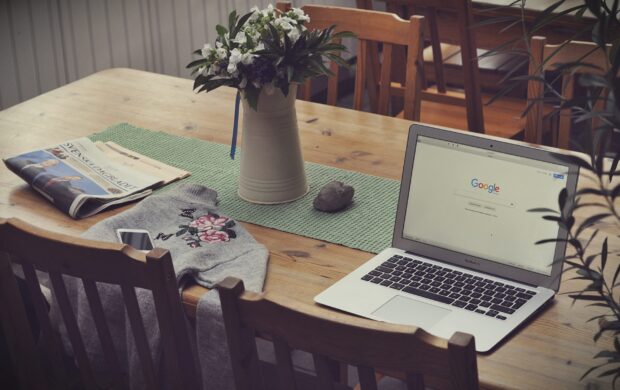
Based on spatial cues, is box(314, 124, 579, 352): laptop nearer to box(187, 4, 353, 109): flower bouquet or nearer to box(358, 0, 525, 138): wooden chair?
box(187, 4, 353, 109): flower bouquet

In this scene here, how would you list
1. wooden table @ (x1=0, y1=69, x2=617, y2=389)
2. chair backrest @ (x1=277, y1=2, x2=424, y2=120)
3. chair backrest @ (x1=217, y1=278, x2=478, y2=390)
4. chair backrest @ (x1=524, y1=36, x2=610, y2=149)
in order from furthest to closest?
chair backrest @ (x1=277, y1=2, x2=424, y2=120)
chair backrest @ (x1=524, y1=36, x2=610, y2=149)
wooden table @ (x1=0, y1=69, x2=617, y2=389)
chair backrest @ (x1=217, y1=278, x2=478, y2=390)

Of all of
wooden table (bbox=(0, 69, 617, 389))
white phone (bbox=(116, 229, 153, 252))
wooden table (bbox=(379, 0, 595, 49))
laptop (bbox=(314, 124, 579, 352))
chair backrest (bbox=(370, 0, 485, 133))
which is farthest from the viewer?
wooden table (bbox=(379, 0, 595, 49))

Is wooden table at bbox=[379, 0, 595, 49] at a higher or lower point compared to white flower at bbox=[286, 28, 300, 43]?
lower

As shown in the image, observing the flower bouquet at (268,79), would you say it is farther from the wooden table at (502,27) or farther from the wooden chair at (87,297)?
the wooden table at (502,27)

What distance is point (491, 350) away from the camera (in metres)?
1.41

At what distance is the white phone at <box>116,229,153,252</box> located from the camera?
1.75 metres

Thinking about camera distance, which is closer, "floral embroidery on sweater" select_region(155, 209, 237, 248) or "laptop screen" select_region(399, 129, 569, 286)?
"laptop screen" select_region(399, 129, 569, 286)

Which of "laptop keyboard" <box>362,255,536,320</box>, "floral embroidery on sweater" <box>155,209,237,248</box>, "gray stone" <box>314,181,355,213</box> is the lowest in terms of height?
"laptop keyboard" <box>362,255,536,320</box>

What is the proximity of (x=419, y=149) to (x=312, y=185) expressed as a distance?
0.39 metres

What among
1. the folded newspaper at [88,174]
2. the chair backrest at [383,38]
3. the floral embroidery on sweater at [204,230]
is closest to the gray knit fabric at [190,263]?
the floral embroidery on sweater at [204,230]

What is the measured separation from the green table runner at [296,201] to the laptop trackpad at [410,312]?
8.2 inches

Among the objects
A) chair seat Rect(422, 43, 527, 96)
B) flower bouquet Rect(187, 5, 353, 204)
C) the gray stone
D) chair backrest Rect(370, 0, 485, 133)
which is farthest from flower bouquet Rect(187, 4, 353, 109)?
chair seat Rect(422, 43, 527, 96)

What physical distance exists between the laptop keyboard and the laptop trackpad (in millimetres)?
27

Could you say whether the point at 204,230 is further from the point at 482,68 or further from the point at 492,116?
the point at 482,68
